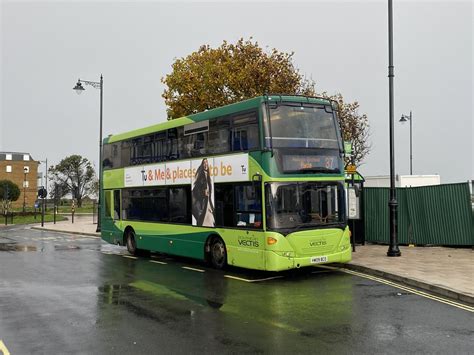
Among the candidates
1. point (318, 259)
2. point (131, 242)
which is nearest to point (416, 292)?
point (318, 259)

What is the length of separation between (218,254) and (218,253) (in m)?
0.03

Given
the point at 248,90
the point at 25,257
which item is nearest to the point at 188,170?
the point at 25,257

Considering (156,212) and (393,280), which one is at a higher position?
(156,212)

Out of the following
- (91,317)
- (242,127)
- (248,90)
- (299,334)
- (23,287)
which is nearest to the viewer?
(299,334)

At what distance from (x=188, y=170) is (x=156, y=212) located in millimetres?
2430

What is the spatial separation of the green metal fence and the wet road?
5.78 metres

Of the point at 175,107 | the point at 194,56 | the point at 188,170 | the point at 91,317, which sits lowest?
the point at 91,317

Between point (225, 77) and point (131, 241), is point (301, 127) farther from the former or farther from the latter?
point (225, 77)

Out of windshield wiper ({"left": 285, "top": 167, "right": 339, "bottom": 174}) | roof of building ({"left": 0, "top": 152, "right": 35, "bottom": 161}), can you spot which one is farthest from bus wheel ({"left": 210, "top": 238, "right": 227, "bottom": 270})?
roof of building ({"left": 0, "top": 152, "right": 35, "bottom": 161})

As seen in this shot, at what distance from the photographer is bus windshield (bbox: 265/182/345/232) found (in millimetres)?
10969

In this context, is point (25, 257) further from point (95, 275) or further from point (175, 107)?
point (175, 107)

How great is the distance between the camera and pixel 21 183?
12088 cm

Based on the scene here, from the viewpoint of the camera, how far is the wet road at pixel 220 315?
6.25 meters

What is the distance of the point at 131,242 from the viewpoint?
679 inches
